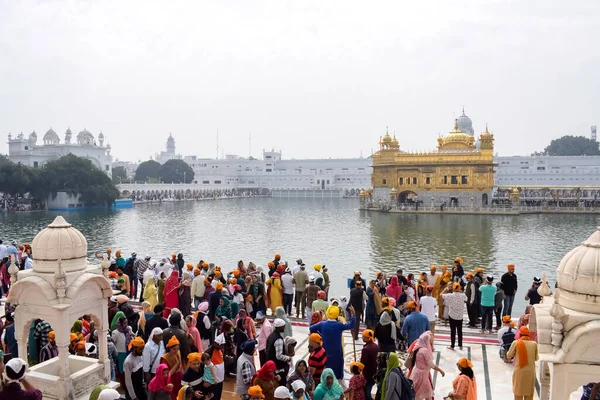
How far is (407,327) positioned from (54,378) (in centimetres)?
402

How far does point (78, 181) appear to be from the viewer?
163 feet

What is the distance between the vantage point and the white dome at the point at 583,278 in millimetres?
3699

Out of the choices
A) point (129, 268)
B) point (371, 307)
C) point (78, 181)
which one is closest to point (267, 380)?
point (371, 307)

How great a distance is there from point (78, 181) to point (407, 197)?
31.1m

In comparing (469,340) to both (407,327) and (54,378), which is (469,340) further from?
(54,378)

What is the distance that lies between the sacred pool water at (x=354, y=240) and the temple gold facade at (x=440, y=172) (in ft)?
23.3

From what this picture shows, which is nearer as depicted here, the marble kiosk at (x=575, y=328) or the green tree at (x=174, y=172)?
the marble kiosk at (x=575, y=328)

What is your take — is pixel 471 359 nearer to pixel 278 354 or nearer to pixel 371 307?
pixel 371 307

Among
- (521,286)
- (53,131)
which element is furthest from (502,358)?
(53,131)

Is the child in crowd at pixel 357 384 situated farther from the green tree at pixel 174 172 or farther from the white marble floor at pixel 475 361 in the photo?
the green tree at pixel 174 172

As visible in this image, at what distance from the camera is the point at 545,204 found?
44.8 metres

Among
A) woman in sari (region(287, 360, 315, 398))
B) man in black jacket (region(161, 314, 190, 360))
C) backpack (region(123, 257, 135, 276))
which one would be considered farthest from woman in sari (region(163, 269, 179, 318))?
woman in sari (region(287, 360, 315, 398))

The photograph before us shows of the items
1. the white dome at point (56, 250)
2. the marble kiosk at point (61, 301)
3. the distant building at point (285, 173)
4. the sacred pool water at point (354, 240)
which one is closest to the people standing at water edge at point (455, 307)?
the sacred pool water at point (354, 240)

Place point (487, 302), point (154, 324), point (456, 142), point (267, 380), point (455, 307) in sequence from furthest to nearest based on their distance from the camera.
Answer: point (456, 142), point (487, 302), point (455, 307), point (154, 324), point (267, 380)
